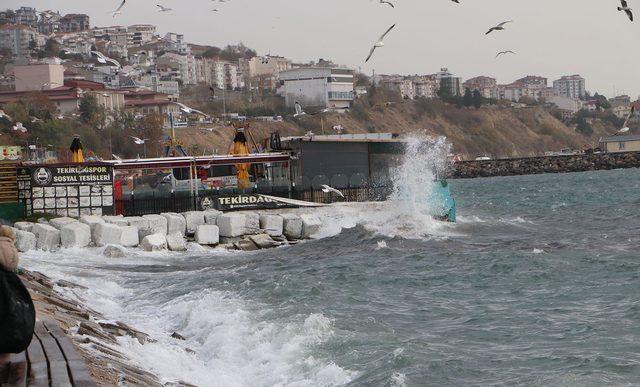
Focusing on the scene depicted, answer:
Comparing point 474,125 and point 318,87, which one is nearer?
point 318,87

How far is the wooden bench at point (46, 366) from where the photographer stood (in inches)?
340

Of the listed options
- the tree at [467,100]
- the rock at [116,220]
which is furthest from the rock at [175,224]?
the tree at [467,100]

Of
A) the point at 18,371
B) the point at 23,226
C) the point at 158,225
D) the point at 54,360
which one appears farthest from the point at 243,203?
the point at 18,371

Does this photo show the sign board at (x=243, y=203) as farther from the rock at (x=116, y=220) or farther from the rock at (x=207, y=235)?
the rock at (x=116, y=220)

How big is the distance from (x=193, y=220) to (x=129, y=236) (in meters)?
3.09

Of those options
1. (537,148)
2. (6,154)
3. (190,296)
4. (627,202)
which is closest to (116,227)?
(190,296)

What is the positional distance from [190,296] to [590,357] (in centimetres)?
879

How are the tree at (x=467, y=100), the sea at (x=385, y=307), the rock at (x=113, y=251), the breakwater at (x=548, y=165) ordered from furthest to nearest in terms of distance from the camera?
the tree at (x=467, y=100), the breakwater at (x=548, y=165), the rock at (x=113, y=251), the sea at (x=385, y=307)

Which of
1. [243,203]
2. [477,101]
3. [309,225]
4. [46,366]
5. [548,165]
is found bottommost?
[548,165]

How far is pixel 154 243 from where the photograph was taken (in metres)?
30.6

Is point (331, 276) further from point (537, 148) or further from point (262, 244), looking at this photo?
point (537, 148)

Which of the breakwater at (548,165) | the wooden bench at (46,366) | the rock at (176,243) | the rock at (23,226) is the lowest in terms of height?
the breakwater at (548,165)

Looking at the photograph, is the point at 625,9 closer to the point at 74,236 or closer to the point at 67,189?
the point at 74,236

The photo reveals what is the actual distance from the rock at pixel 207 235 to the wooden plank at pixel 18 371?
74.7ft
